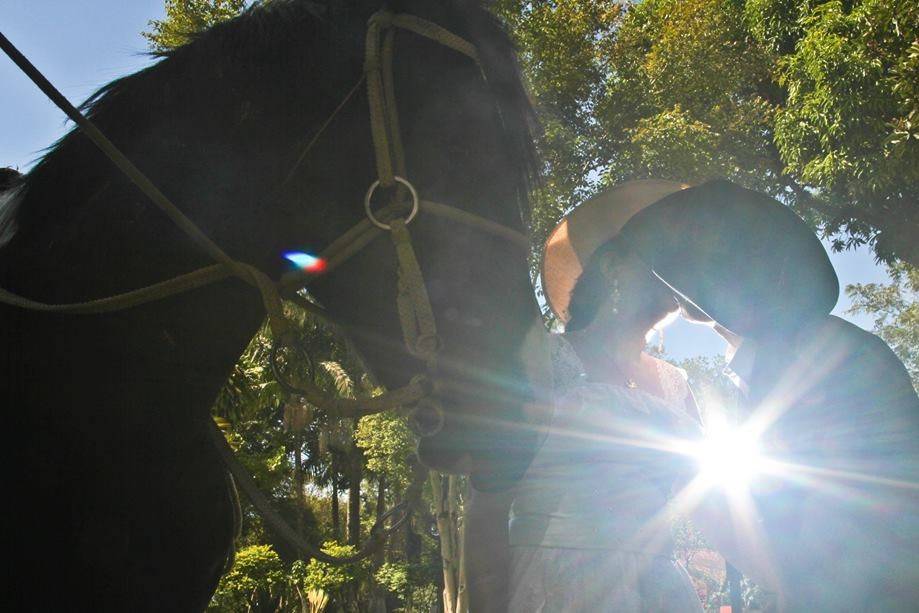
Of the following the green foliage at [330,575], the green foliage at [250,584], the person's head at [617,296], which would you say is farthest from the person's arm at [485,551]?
the green foliage at [330,575]

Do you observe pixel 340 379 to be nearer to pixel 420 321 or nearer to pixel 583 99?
pixel 583 99

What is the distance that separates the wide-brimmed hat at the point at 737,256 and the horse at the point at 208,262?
112 centimetres

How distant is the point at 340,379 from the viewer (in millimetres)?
13523

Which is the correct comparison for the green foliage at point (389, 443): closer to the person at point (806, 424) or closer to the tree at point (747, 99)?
the tree at point (747, 99)

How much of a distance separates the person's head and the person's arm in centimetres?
91

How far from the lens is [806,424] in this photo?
220cm

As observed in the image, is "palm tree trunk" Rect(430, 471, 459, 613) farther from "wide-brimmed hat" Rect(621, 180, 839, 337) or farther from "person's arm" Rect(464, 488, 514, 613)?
"person's arm" Rect(464, 488, 514, 613)

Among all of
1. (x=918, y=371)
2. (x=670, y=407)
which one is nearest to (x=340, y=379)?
(x=670, y=407)


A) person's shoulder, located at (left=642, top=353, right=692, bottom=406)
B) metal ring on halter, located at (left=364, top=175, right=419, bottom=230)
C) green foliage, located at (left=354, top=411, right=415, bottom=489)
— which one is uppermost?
green foliage, located at (left=354, top=411, right=415, bottom=489)

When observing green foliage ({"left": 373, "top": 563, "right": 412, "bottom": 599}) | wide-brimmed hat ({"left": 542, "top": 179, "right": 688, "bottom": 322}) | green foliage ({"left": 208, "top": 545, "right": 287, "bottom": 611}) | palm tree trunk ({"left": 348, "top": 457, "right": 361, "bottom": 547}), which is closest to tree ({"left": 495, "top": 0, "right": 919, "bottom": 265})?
wide-brimmed hat ({"left": 542, "top": 179, "right": 688, "bottom": 322})

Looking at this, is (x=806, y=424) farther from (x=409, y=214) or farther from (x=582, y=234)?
(x=409, y=214)

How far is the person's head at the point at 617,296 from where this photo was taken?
254 centimetres

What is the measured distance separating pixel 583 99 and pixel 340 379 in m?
7.19

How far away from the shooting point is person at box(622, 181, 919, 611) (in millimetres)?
2072
